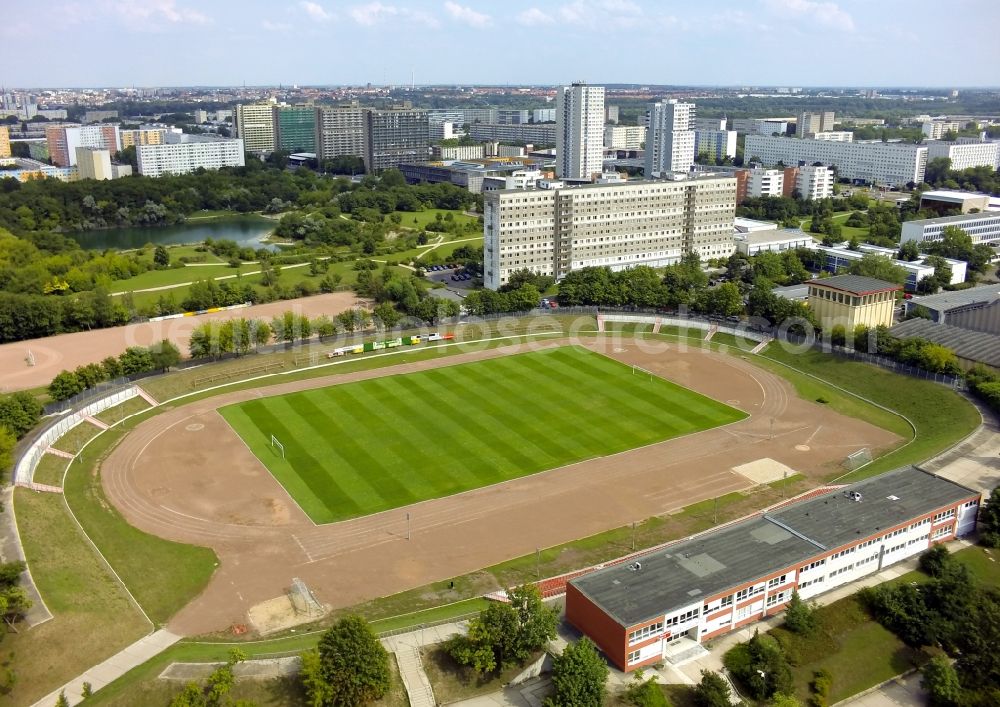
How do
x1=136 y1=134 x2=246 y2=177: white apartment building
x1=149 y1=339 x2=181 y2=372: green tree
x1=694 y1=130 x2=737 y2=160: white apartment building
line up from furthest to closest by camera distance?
1. x1=694 y1=130 x2=737 y2=160: white apartment building
2. x1=136 y1=134 x2=246 y2=177: white apartment building
3. x1=149 y1=339 x2=181 y2=372: green tree

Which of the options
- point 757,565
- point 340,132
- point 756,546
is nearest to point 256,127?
point 340,132

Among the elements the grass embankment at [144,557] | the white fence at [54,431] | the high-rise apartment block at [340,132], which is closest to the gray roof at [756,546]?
the grass embankment at [144,557]

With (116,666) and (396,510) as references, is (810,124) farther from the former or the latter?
(116,666)

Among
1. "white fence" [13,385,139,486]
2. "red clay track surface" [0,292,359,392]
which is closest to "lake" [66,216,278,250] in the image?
"red clay track surface" [0,292,359,392]

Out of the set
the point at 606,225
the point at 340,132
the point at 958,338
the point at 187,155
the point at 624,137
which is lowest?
the point at 958,338

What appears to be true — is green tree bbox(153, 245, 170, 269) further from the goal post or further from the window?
the window

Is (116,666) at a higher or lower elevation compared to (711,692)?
lower

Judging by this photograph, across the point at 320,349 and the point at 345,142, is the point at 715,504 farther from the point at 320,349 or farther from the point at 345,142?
the point at 345,142

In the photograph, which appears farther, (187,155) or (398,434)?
(187,155)
